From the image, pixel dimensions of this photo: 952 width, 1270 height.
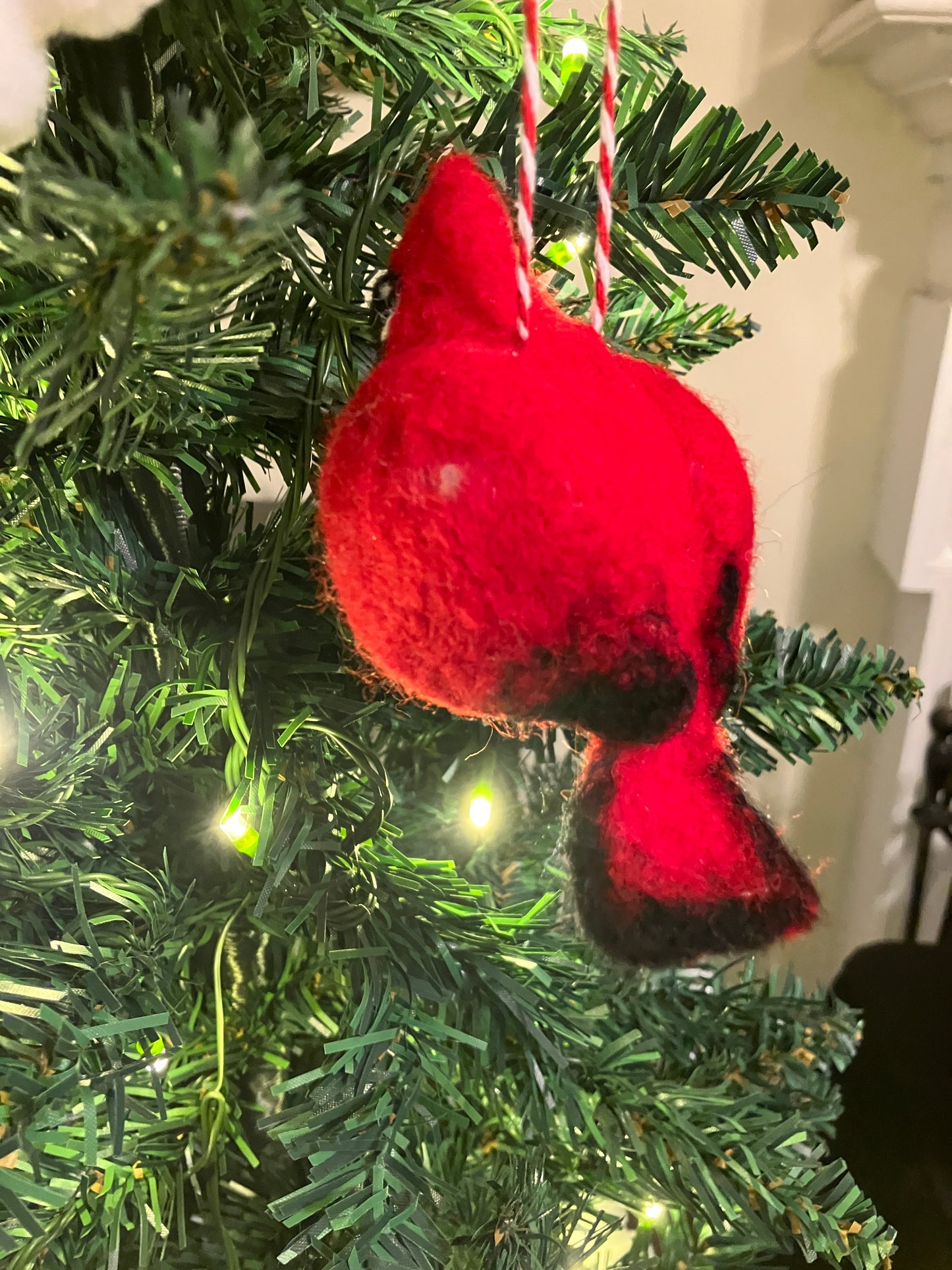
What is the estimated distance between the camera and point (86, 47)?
0.22 m

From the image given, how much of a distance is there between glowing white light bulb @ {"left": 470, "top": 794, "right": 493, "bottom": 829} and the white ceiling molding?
55 cm

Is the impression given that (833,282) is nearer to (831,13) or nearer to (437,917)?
(831,13)

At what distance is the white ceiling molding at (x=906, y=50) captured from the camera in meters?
0.53

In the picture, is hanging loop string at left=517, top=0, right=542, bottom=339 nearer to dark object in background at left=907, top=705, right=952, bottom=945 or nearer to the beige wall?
the beige wall

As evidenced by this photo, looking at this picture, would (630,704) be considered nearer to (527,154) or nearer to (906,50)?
(527,154)

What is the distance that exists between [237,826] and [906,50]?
64cm


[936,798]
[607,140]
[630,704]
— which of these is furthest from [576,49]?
[936,798]

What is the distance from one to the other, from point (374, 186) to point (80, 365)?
0.09 m

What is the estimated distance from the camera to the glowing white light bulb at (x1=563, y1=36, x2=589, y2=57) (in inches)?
12.9

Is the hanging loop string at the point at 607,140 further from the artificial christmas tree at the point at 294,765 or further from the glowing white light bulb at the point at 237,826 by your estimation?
the glowing white light bulb at the point at 237,826

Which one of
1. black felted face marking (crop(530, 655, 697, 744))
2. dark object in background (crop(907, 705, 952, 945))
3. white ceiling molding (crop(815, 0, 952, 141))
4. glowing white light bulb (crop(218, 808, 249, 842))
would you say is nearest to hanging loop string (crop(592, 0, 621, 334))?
black felted face marking (crop(530, 655, 697, 744))

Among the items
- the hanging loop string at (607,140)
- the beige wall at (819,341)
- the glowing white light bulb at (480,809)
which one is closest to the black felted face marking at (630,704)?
the hanging loop string at (607,140)

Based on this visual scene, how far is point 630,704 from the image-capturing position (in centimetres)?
20

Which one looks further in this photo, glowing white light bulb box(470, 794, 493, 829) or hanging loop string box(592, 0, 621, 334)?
glowing white light bulb box(470, 794, 493, 829)
